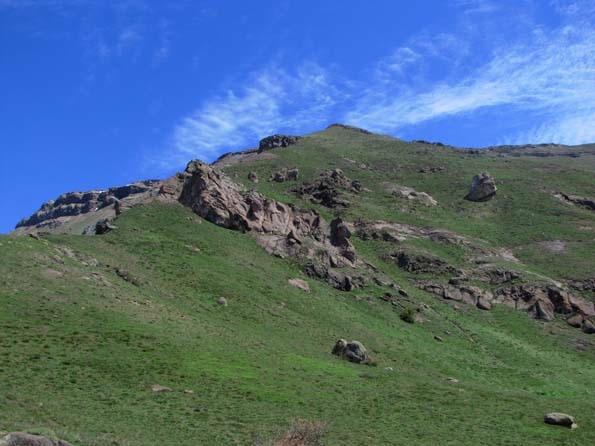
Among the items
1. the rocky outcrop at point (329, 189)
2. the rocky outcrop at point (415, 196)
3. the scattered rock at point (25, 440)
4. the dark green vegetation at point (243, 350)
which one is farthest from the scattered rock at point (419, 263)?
the scattered rock at point (25, 440)

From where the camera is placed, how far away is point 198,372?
3978 cm

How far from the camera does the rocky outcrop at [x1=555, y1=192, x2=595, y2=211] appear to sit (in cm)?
13038

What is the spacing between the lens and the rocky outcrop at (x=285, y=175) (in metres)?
134

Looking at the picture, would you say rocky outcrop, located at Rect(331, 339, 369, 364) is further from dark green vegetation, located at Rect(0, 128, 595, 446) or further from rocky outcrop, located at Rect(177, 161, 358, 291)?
rocky outcrop, located at Rect(177, 161, 358, 291)

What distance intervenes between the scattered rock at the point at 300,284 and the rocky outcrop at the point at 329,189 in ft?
139

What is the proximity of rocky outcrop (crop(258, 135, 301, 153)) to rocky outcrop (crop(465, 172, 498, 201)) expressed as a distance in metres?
63.7

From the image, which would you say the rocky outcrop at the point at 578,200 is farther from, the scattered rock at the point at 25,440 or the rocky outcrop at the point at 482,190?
the scattered rock at the point at 25,440

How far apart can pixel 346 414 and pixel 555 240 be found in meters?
88.0

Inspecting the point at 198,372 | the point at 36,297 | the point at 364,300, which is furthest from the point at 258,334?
the point at 364,300

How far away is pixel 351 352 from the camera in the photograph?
54.7 m

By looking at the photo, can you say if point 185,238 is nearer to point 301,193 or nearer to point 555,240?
point 301,193

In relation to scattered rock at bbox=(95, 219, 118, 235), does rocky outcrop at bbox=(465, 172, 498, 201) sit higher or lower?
higher

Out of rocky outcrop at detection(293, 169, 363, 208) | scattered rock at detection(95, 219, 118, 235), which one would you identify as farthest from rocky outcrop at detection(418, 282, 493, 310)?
scattered rock at detection(95, 219, 118, 235)

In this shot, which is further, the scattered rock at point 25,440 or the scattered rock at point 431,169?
the scattered rock at point 431,169
